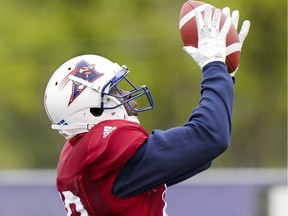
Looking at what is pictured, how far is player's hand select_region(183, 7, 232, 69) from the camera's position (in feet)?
10.8

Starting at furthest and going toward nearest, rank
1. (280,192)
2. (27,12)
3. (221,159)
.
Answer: (27,12) → (221,159) → (280,192)

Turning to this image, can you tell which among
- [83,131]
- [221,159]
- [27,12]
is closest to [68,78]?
[83,131]

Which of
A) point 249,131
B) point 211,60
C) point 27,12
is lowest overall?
point 249,131

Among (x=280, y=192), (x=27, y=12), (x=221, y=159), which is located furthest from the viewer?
(x=27, y=12)

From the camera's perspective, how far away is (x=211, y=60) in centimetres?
328

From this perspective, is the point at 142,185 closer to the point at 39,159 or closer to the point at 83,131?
the point at 83,131

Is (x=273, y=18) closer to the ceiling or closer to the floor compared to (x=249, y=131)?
closer to the ceiling

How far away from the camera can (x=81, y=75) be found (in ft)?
11.2

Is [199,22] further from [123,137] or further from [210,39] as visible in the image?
[123,137]

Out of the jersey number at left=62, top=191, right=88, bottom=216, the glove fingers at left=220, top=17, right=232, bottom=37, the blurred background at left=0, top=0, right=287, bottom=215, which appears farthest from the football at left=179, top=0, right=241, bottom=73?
the blurred background at left=0, top=0, right=287, bottom=215

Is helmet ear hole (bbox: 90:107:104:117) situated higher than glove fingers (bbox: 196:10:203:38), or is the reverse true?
glove fingers (bbox: 196:10:203:38)

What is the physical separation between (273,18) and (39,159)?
3.78m

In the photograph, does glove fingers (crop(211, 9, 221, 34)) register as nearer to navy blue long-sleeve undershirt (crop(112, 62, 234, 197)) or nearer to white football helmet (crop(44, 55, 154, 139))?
navy blue long-sleeve undershirt (crop(112, 62, 234, 197))

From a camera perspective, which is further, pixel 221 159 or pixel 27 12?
pixel 27 12
